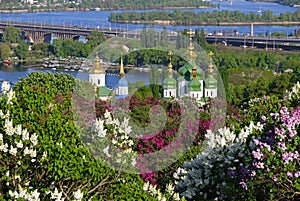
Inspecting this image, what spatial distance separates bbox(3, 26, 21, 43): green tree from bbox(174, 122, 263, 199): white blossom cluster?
3269 centimetres

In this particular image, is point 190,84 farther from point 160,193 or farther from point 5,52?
point 5,52

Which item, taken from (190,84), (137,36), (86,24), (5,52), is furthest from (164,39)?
(86,24)

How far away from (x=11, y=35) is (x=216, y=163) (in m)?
33.3

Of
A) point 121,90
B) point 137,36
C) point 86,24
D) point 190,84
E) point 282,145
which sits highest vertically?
point 282,145

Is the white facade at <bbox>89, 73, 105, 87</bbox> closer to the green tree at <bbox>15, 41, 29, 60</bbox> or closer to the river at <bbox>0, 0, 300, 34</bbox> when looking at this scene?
the green tree at <bbox>15, 41, 29, 60</bbox>

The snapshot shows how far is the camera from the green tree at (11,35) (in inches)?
1441

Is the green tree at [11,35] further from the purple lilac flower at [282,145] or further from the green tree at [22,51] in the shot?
the purple lilac flower at [282,145]

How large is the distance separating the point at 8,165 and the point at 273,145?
135 cm

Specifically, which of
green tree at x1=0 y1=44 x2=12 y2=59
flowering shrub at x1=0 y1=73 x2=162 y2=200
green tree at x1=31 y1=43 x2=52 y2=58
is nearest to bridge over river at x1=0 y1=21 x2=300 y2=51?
green tree at x1=31 y1=43 x2=52 y2=58

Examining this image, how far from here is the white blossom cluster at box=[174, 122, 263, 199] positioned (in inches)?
167

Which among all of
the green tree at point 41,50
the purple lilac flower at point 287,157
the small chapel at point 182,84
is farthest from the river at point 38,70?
the purple lilac flower at point 287,157

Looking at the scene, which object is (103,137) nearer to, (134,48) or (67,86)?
(67,86)

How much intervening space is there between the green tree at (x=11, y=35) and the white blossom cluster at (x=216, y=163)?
32.7 meters

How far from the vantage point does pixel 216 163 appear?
4375 mm
